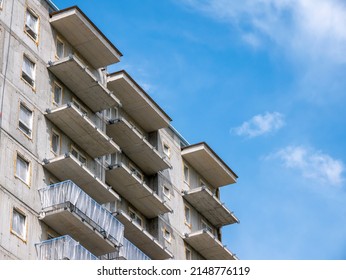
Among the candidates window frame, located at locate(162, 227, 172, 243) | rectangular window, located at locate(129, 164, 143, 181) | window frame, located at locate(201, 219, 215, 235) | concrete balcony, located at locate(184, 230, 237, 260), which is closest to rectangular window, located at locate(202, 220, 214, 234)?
window frame, located at locate(201, 219, 215, 235)

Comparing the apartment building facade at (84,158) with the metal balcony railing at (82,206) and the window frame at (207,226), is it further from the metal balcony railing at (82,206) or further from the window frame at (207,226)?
the window frame at (207,226)

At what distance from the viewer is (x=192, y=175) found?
75750 millimetres

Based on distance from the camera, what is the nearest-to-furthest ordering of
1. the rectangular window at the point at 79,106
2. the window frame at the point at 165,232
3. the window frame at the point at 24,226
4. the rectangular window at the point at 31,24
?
the window frame at the point at 24,226 → the rectangular window at the point at 31,24 → the rectangular window at the point at 79,106 → the window frame at the point at 165,232

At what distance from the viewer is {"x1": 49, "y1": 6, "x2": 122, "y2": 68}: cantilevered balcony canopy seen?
62.4 meters

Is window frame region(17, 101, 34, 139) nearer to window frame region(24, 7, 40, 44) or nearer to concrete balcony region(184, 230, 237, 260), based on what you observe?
window frame region(24, 7, 40, 44)

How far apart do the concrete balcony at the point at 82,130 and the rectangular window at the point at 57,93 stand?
4.60 ft

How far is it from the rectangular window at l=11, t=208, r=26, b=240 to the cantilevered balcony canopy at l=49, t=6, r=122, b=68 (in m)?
12.4

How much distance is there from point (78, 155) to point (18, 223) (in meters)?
8.28

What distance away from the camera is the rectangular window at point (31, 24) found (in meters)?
60.6

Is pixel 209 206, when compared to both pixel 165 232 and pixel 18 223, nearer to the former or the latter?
pixel 165 232

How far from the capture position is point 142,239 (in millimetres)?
65750

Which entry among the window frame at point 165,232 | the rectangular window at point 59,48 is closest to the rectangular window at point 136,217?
the window frame at point 165,232

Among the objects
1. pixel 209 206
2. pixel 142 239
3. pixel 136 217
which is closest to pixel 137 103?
pixel 136 217
